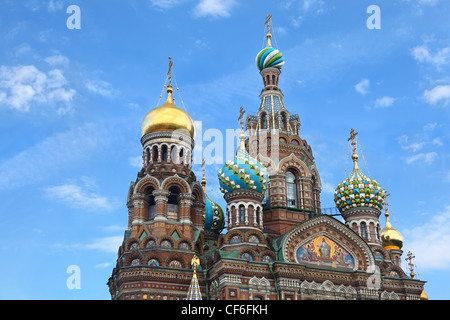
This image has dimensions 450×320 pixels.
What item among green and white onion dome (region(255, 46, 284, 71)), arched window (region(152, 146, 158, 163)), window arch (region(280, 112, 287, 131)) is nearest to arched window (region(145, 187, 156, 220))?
arched window (region(152, 146, 158, 163))

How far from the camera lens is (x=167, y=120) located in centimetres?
2781

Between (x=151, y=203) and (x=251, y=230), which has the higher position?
(x=151, y=203)

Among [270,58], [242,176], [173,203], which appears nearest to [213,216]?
[173,203]

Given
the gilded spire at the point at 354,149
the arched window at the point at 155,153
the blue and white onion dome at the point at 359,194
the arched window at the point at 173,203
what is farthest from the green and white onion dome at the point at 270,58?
the arched window at the point at 173,203

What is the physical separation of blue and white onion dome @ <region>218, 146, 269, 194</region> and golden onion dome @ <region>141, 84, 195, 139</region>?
3259 mm

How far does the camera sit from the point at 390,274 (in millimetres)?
27047

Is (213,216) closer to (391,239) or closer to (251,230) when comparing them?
(251,230)

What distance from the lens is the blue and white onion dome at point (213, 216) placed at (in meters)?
29.6

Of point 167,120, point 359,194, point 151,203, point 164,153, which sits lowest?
point 151,203

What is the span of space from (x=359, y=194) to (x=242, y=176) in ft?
21.3

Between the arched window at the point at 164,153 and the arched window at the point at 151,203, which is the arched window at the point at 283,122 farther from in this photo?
the arched window at the point at 151,203

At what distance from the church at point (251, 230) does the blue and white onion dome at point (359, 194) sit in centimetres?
5
